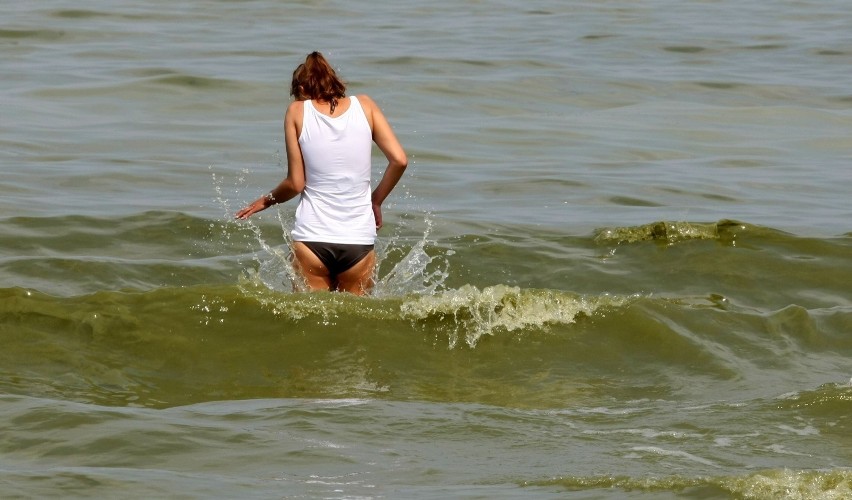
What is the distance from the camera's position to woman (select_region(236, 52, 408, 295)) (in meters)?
7.71

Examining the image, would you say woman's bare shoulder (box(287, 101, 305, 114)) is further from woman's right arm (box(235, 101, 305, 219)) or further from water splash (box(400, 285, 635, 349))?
water splash (box(400, 285, 635, 349))

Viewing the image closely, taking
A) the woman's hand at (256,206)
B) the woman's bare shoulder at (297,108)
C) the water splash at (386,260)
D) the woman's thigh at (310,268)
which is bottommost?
the water splash at (386,260)

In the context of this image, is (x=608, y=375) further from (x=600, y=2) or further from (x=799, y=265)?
(x=600, y=2)

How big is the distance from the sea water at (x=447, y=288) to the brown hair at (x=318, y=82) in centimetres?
115

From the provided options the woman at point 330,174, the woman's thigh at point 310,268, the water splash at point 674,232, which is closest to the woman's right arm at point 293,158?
the woman at point 330,174

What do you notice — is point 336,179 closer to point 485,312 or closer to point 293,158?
point 293,158

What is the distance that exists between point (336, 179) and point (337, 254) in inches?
17.9

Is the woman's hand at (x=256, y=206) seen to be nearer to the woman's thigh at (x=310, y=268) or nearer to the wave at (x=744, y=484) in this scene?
the woman's thigh at (x=310, y=268)

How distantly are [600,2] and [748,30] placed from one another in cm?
471

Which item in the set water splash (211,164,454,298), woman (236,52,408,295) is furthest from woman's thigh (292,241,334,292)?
water splash (211,164,454,298)

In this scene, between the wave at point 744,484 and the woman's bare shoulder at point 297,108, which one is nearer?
the wave at point 744,484

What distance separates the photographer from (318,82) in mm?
7688

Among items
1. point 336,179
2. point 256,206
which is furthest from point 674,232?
point 256,206

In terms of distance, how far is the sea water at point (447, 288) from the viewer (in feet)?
20.2
